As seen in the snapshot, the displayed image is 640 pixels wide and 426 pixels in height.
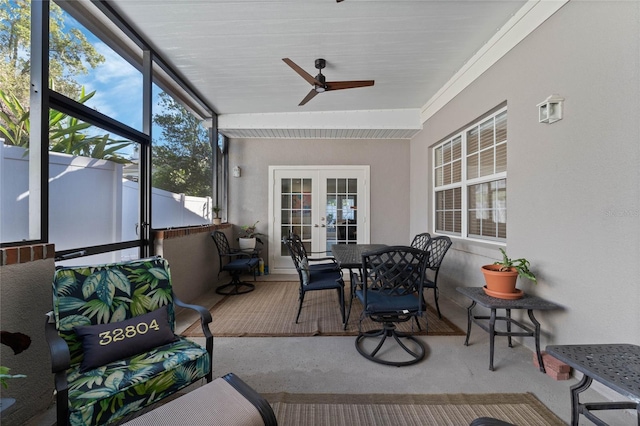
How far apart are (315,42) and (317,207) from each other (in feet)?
9.69

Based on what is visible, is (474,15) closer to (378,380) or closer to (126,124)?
(378,380)

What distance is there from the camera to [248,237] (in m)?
4.73

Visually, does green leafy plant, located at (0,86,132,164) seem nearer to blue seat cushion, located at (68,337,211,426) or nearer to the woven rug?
blue seat cushion, located at (68,337,211,426)

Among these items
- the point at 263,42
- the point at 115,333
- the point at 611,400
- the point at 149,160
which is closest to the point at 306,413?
the point at 115,333

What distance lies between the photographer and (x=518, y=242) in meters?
2.30

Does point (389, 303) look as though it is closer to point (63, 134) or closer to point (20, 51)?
point (63, 134)

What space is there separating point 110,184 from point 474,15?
3.80 m

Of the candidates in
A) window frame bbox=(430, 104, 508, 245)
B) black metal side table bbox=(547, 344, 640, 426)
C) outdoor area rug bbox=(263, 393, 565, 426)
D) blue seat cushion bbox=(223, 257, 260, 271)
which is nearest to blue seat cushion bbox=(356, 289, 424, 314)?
outdoor area rug bbox=(263, 393, 565, 426)

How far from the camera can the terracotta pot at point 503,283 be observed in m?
1.98

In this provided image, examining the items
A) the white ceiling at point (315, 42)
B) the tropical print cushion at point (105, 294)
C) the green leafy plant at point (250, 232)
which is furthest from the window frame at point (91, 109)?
the green leafy plant at point (250, 232)

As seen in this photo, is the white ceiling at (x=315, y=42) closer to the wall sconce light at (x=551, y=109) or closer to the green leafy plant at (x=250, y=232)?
the wall sconce light at (x=551, y=109)

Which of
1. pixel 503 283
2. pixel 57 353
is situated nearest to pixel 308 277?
pixel 503 283

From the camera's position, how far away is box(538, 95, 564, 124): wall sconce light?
1.88m

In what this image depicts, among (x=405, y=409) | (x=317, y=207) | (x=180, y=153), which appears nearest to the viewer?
(x=405, y=409)
